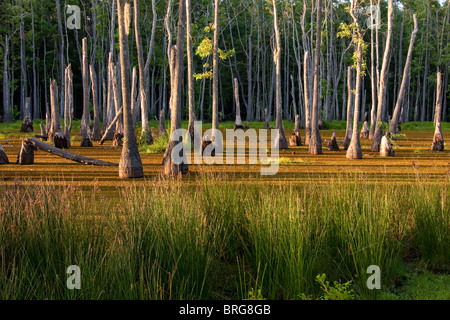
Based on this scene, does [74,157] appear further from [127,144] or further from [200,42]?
[200,42]

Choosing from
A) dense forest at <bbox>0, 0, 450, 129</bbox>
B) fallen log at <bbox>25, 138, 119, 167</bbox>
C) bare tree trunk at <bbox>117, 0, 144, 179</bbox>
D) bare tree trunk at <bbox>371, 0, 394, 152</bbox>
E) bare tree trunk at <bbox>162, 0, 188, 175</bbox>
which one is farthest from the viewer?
dense forest at <bbox>0, 0, 450, 129</bbox>

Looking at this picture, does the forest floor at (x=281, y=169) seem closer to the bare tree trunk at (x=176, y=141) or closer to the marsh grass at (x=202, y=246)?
the bare tree trunk at (x=176, y=141)

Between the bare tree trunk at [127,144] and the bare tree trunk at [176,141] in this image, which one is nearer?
the bare tree trunk at [127,144]

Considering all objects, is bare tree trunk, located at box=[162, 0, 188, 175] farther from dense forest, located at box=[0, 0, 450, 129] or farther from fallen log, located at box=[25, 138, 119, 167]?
dense forest, located at box=[0, 0, 450, 129]

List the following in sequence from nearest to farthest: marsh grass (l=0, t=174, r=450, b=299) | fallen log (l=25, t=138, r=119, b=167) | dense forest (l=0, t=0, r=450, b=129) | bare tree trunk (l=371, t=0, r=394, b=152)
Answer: marsh grass (l=0, t=174, r=450, b=299), fallen log (l=25, t=138, r=119, b=167), bare tree trunk (l=371, t=0, r=394, b=152), dense forest (l=0, t=0, r=450, b=129)

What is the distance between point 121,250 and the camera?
3.79 metres

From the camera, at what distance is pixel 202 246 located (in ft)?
13.6

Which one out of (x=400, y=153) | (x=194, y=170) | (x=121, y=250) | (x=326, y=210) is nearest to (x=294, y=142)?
(x=400, y=153)

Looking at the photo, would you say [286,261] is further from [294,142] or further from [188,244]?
[294,142]

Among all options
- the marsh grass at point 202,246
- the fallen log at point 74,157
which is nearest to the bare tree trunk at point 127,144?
the fallen log at point 74,157

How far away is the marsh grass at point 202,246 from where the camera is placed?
12.4ft

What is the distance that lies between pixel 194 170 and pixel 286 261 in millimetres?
6450

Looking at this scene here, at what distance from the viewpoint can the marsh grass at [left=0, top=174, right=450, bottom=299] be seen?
3779 mm

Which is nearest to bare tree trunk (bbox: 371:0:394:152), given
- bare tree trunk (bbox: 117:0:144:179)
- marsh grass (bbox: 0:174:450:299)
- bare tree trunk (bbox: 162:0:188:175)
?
bare tree trunk (bbox: 162:0:188:175)
